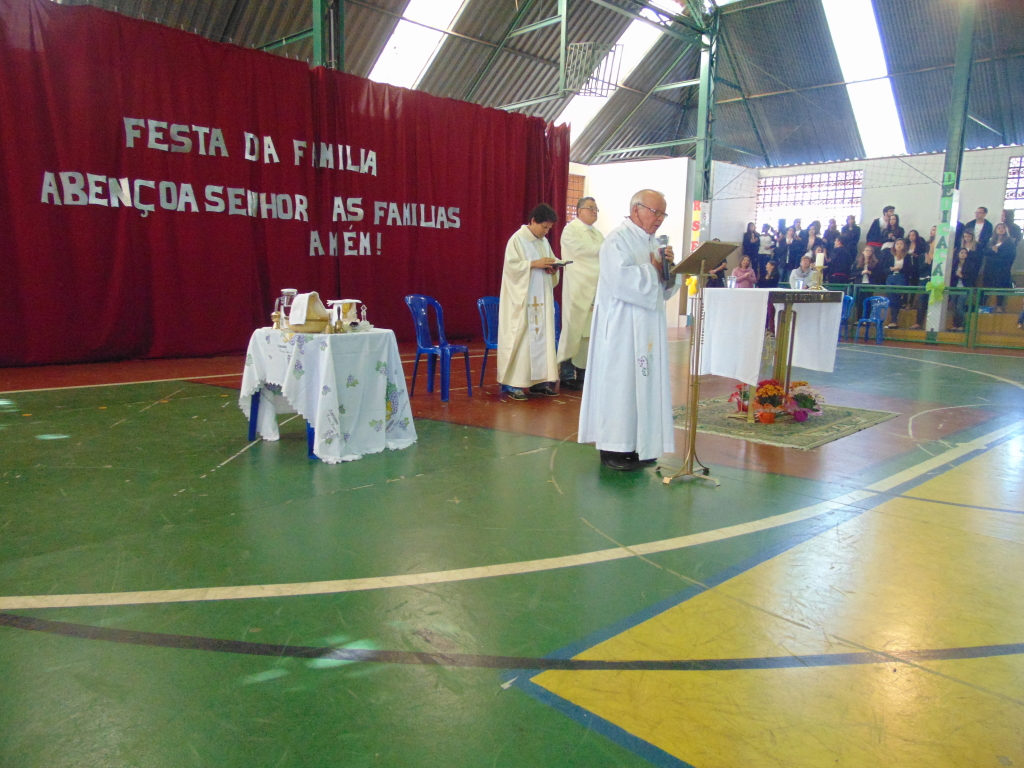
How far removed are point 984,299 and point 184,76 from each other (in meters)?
11.7

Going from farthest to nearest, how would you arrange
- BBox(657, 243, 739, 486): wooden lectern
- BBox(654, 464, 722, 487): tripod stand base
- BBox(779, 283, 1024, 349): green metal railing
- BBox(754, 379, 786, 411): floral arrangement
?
BBox(779, 283, 1024, 349): green metal railing < BBox(754, 379, 786, 411): floral arrangement < BBox(654, 464, 722, 487): tripod stand base < BBox(657, 243, 739, 486): wooden lectern

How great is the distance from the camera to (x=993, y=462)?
4016 millimetres

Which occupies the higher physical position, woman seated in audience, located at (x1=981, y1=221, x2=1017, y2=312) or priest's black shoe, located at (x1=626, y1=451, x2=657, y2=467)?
woman seated in audience, located at (x1=981, y1=221, x2=1017, y2=312)

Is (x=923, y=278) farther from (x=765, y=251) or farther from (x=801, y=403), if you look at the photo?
(x=801, y=403)

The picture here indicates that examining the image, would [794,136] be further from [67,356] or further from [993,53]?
[67,356]

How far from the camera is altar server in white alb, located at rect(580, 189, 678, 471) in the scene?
3.58 meters

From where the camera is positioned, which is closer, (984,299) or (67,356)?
(67,356)

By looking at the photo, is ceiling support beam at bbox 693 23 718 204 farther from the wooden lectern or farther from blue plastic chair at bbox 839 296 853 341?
the wooden lectern

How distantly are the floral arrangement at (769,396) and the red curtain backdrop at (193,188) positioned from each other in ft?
18.9

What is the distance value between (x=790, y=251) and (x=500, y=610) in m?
13.3

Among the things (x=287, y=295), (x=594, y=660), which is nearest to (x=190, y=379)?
(x=287, y=295)

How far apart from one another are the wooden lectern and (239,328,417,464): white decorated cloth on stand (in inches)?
61.8

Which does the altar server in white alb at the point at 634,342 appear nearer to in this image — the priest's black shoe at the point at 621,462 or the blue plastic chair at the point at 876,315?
the priest's black shoe at the point at 621,462

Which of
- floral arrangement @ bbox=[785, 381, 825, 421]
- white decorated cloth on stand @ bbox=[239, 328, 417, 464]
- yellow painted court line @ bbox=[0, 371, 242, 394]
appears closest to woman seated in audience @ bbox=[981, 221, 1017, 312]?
floral arrangement @ bbox=[785, 381, 825, 421]
